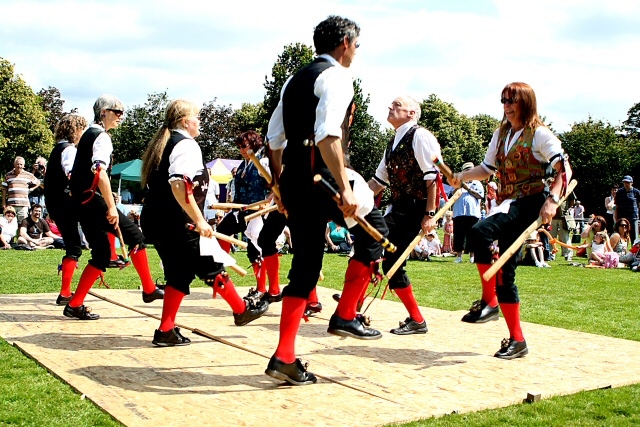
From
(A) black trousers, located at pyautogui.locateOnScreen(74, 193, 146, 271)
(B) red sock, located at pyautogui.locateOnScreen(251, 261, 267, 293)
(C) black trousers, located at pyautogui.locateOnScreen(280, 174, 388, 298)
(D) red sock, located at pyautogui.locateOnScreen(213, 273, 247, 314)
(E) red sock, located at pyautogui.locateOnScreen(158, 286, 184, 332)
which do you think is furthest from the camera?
(B) red sock, located at pyautogui.locateOnScreen(251, 261, 267, 293)

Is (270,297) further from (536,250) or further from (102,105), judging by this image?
(536,250)

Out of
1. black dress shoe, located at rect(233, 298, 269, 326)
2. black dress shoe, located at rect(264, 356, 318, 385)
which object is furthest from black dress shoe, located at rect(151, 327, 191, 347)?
black dress shoe, located at rect(264, 356, 318, 385)

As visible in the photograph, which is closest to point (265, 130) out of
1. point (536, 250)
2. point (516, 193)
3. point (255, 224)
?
point (536, 250)

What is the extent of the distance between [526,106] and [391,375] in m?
2.18

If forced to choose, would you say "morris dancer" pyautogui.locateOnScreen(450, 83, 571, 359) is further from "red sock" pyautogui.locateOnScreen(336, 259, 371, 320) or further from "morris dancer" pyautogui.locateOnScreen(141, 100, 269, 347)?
"morris dancer" pyautogui.locateOnScreen(141, 100, 269, 347)

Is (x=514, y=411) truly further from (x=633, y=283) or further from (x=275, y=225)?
(x=633, y=283)

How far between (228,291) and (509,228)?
2.20 m

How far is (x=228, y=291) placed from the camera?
5730mm

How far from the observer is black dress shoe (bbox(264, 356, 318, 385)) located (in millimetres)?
4160

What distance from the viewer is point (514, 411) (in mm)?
3865

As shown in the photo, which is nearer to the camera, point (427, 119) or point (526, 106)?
point (526, 106)

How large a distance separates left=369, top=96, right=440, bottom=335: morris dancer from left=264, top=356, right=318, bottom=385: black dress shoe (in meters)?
1.78

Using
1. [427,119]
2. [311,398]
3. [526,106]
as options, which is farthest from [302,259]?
[427,119]

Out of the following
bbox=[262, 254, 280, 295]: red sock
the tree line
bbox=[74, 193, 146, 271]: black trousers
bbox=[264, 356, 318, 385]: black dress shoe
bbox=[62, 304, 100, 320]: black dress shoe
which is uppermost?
the tree line
